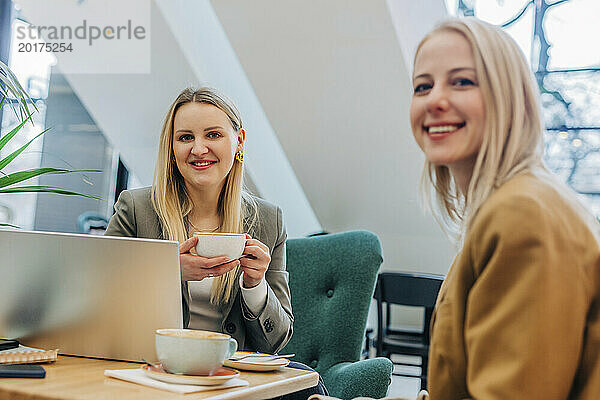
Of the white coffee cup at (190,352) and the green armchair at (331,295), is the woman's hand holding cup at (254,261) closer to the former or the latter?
the white coffee cup at (190,352)

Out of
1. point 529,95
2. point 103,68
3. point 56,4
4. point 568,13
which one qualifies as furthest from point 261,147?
point 529,95

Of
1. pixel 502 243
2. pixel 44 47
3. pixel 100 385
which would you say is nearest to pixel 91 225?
pixel 44 47

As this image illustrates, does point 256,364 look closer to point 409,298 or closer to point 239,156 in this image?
point 239,156

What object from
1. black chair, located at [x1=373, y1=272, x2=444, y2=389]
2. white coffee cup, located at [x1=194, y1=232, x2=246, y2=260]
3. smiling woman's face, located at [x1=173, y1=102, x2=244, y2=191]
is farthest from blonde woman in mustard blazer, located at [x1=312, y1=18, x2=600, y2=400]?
black chair, located at [x1=373, y1=272, x2=444, y2=389]

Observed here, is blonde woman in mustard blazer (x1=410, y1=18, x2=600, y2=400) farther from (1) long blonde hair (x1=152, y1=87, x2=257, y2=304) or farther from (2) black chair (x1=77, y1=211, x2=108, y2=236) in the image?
(2) black chair (x1=77, y1=211, x2=108, y2=236)

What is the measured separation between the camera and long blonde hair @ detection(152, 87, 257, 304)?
1.64 m

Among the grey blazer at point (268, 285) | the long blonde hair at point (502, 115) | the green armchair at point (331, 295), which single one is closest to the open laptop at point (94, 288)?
the grey blazer at point (268, 285)

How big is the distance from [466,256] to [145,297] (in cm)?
57

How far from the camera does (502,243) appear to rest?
79cm

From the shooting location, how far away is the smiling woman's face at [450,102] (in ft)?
3.05

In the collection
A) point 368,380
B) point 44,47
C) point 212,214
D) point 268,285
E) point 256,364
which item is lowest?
point 368,380

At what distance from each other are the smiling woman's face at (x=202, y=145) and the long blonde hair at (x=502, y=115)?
0.88m

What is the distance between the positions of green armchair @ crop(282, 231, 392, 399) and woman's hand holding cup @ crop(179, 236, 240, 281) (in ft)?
2.37

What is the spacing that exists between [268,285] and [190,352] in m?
0.62
